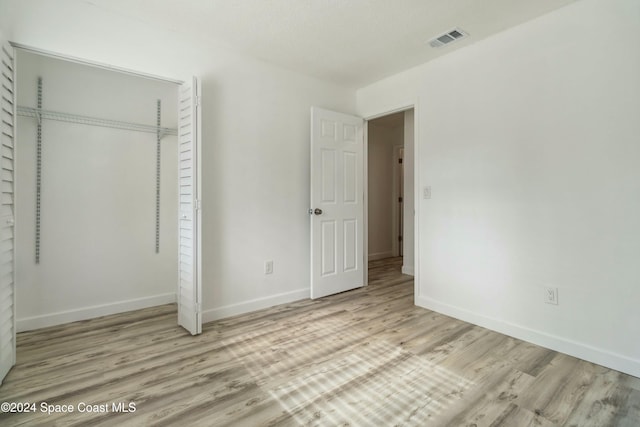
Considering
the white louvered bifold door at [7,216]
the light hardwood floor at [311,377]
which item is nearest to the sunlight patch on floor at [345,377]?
the light hardwood floor at [311,377]

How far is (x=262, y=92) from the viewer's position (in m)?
A: 3.04

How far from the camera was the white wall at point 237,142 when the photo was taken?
2186 mm

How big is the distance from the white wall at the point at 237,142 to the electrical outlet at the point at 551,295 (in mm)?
2165

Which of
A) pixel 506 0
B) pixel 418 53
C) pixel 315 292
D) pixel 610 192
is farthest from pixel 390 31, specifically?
pixel 315 292

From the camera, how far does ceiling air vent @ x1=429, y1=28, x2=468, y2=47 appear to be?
96.8 inches

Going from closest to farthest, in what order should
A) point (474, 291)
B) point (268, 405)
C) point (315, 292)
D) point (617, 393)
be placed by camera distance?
point (268, 405)
point (617, 393)
point (474, 291)
point (315, 292)

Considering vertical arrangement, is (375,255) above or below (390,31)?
below

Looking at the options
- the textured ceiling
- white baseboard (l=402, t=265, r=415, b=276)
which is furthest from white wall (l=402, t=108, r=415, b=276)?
the textured ceiling

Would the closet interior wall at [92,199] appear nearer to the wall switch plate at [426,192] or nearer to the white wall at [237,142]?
the white wall at [237,142]

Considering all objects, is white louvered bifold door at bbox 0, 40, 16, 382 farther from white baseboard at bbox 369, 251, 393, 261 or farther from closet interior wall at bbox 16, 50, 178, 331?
white baseboard at bbox 369, 251, 393, 261

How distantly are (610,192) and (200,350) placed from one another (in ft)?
9.70

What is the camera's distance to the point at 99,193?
2891mm

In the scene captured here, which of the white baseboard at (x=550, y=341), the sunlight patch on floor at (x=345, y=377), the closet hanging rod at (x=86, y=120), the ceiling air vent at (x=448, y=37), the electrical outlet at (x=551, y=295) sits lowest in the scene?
the sunlight patch on floor at (x=345, y=377)

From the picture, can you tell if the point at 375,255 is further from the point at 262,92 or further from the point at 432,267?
the point at 262,92
